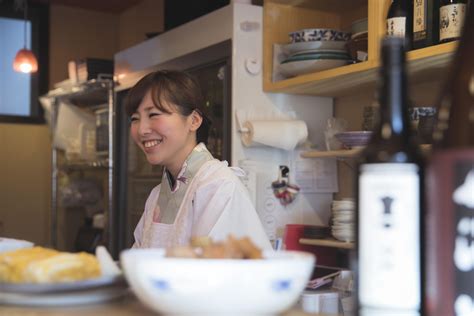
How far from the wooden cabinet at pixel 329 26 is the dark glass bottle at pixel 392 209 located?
1470mm

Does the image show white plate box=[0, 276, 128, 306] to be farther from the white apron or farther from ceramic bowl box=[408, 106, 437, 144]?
ceramic bowl box=[408, 106, 437, 144]

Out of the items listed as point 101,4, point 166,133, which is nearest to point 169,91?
point 166,133

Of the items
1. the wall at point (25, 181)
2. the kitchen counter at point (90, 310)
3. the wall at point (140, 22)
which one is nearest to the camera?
the kitchen counter at point (90, 310)

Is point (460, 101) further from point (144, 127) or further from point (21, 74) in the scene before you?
point (21, 74)

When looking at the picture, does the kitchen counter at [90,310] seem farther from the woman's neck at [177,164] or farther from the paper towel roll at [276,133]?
the paper towel roll at [276,133]

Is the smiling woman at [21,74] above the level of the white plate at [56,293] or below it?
above

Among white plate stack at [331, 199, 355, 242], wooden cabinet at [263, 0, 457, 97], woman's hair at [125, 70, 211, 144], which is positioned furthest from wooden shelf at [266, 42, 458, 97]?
woman's hair at [125, 70, 211, 144]

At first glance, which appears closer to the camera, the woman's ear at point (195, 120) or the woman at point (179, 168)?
the woman at point (179, 168)

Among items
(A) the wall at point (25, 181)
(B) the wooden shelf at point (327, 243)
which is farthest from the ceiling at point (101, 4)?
(B) the wooden shelf at point (327, 243)

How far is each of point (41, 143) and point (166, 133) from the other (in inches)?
130

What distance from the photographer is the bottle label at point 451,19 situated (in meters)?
1.92

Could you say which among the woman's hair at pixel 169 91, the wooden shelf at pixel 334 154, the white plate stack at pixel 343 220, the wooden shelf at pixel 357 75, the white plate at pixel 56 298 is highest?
the wooden shelf at pixel 357 75

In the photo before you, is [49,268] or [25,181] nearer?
[49,268]

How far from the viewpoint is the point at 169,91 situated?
2.04 m
